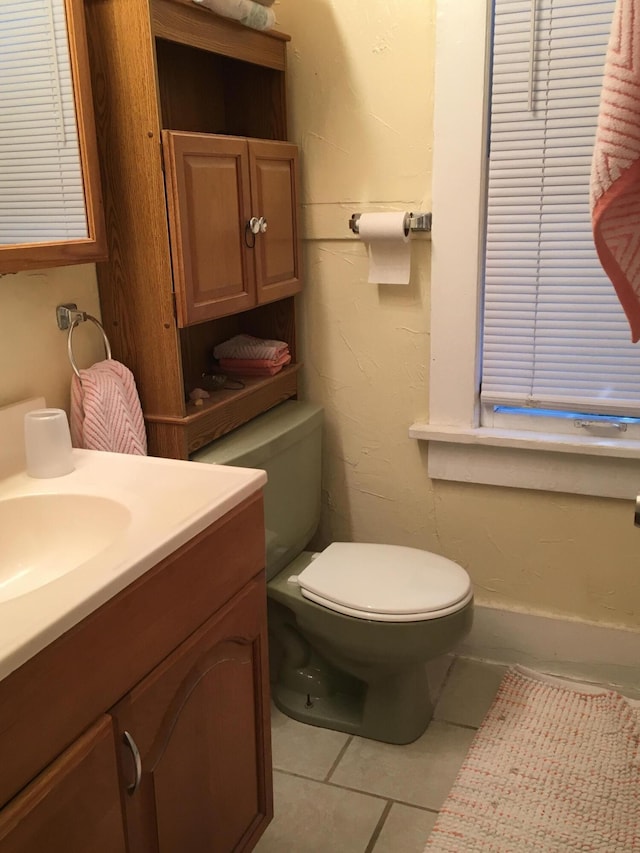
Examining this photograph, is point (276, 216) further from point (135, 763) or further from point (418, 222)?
point (135, 763)

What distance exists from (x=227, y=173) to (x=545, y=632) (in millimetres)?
1451

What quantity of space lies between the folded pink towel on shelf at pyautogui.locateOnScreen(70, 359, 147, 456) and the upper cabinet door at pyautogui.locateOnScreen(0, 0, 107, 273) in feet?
0.80

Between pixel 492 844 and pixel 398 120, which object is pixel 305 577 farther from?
pixel 398 120

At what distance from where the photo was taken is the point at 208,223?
1.66 m

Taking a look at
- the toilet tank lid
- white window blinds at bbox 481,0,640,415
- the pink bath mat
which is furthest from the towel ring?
the pink bath mat

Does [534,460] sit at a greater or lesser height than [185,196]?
lesser

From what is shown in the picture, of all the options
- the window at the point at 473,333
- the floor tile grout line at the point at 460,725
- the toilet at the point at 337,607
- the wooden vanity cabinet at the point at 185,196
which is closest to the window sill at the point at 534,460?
the window at the point at 473,333

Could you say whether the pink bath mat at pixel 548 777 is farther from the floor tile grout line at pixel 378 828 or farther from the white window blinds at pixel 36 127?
the white window blinds at pixel 36 127

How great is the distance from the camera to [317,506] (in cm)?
217

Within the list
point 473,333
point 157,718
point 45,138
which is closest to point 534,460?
point 473,333

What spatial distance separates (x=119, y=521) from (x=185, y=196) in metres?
0.70

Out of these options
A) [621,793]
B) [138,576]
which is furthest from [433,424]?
[138,576]

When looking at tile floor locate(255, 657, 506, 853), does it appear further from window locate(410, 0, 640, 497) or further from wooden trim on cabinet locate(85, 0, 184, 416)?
wooden trim on cabinet locate(85, 0, 184, 416)

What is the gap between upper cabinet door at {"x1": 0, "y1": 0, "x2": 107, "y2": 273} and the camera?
1.31 m
